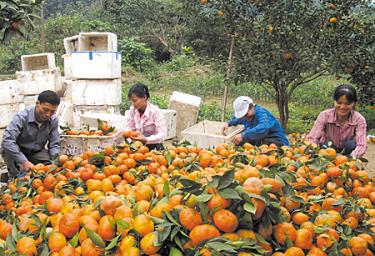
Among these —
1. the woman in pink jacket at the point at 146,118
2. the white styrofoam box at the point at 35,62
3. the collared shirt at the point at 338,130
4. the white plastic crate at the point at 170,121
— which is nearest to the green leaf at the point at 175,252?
the collared shirt at the point at 338,130

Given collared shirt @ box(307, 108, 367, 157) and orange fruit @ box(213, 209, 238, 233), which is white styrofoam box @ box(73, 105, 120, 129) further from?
orange fruit @ box(213, 209, 238, 233)

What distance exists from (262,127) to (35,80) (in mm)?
4401

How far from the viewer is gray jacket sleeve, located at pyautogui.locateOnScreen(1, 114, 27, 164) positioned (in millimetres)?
3734

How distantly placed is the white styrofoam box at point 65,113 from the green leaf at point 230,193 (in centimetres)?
538

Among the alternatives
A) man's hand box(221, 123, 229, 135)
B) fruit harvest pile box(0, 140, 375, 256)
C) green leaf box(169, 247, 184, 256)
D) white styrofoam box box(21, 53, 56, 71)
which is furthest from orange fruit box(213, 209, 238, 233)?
white styrofoam box box(21, 53, 56, 71)

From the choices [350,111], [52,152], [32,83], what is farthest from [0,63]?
[350,111]

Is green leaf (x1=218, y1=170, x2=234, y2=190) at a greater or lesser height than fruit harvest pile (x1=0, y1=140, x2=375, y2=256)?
greater

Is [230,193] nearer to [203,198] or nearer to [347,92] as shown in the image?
[203,198]

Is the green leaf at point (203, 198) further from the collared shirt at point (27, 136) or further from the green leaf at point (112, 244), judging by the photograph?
the collared shirt at point (27, 136)

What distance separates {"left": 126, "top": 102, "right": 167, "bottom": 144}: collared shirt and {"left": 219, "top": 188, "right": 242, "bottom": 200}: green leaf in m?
2.86

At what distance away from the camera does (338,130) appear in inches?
156

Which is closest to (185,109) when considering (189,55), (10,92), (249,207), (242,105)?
(10,92)

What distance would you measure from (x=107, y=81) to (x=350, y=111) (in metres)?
4.03

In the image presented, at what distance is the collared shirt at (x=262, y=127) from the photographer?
171 inches
